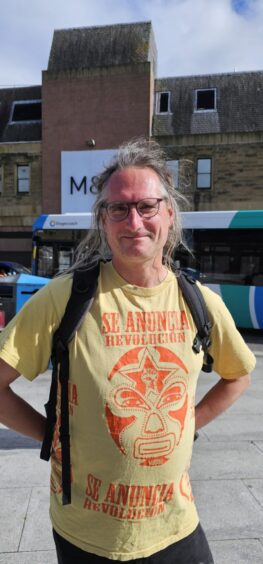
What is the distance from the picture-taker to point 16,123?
24906mm

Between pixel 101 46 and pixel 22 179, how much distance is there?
314 inches

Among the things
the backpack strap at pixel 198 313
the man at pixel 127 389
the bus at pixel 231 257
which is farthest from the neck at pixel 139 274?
the bus at pixel 231 257

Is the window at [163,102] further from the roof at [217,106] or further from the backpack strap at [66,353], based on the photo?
the backpack strap at [66,353]

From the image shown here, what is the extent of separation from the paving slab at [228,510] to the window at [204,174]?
65.7 feet

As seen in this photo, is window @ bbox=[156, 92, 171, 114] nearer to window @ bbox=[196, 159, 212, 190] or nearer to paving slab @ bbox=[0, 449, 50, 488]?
window @ bbox=[196, 159, 212, 190]

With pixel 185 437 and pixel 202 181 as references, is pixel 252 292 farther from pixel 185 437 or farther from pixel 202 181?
pixel 202 181

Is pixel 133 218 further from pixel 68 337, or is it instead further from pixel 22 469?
pixel 22 469

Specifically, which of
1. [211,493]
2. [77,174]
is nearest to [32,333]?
[211,493]

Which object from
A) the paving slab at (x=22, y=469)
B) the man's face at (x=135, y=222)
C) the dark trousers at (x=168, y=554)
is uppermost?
the man's face at (x=135, y=222)

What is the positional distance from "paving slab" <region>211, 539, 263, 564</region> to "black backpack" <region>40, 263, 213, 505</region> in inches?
57.5

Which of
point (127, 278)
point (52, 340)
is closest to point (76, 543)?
point (52, 340)

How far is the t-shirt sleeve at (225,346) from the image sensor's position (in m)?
1.57

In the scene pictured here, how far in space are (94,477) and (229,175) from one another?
21.8 m

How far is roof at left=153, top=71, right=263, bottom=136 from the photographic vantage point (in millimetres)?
22203
